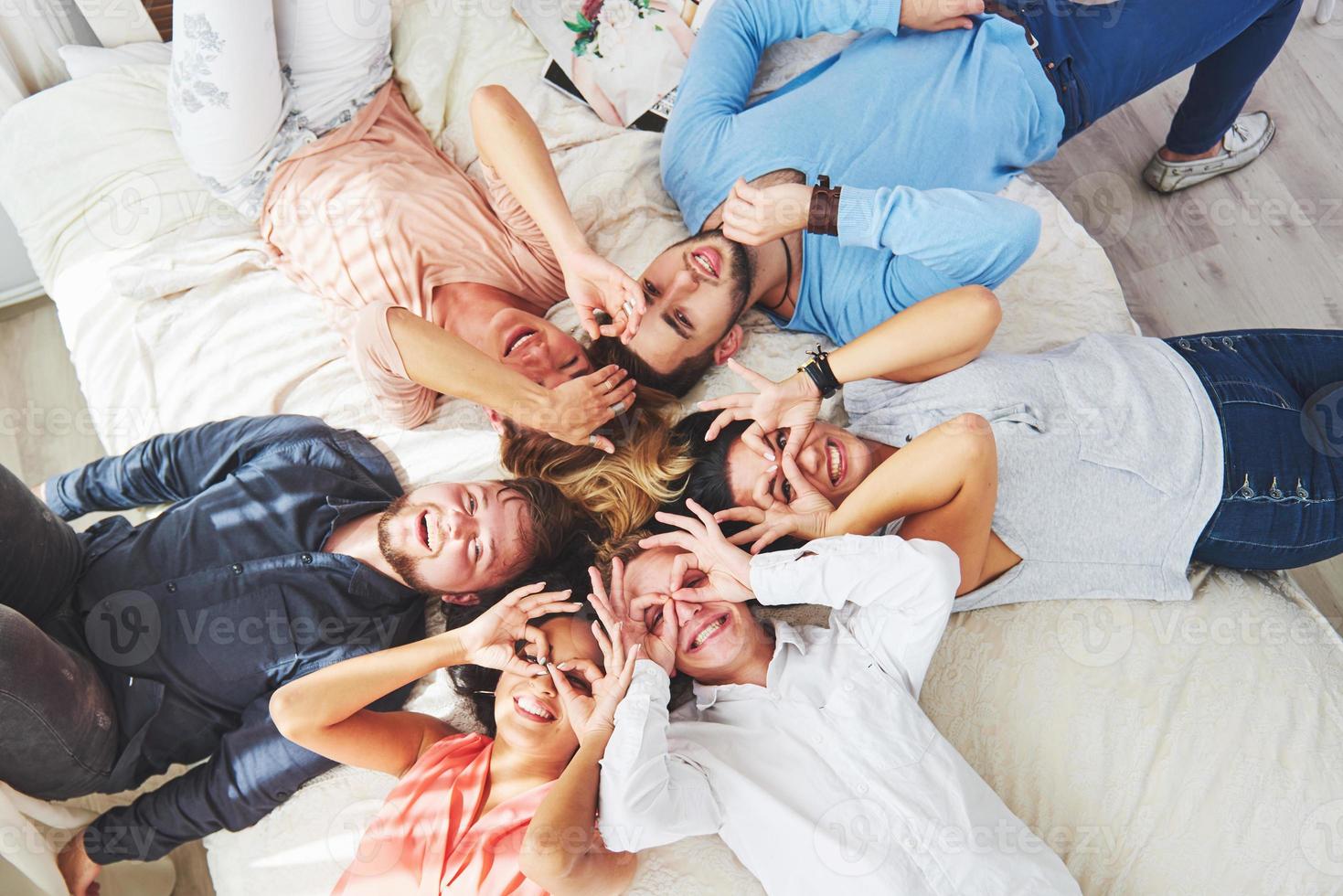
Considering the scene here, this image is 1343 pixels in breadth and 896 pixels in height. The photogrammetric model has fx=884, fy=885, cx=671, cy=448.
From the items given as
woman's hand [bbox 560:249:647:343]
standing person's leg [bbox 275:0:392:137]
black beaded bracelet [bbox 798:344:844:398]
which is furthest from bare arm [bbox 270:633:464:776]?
standing person's leg [bbox 275:0:392:137]

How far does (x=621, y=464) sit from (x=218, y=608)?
753 mm

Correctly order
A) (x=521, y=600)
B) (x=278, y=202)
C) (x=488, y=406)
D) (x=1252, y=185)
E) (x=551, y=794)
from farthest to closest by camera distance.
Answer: (x=1252, y=185), (x=278, y=202), (x=488, y=406), (x=521, y=600), (x=551, y=794)

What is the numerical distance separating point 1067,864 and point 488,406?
122 cm

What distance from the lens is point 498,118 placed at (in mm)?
1735

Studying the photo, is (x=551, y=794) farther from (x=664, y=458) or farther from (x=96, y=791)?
(x=96, y=791)

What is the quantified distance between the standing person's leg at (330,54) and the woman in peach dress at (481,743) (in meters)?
1.21

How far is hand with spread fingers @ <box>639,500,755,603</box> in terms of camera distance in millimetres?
1432

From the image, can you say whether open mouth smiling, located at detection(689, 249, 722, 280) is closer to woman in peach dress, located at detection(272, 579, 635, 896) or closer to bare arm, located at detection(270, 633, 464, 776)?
woman in peach dress, located at detection(272, 579, 635, 896)

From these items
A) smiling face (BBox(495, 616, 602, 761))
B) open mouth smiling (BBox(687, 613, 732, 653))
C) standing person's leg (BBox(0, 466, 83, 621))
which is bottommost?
smiling face (BBox(495, 616, 602, 761))

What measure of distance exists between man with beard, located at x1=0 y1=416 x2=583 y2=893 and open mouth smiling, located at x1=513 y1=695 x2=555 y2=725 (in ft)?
0.77

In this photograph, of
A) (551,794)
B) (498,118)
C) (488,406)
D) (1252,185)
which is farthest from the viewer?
(1252,185)

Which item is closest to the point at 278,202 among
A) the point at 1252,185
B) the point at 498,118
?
the point at 498,118

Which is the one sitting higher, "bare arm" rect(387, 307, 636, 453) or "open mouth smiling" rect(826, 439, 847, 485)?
"bare arm" rect(387, 307, 636, 453)

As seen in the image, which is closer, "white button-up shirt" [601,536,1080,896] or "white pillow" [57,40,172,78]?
"white button-up shirt" [601,536,1080,896]
